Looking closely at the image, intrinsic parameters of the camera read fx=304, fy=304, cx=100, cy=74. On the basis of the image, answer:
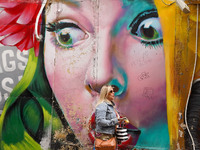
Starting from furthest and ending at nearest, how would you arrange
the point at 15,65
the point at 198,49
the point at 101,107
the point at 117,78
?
1. the point at 15,65
2. the point at 117,78
3. the point at 198,49
4. the point at 101,107

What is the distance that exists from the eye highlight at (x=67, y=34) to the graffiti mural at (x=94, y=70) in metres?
0.02

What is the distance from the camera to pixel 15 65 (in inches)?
247

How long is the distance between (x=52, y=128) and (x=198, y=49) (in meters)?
3.17

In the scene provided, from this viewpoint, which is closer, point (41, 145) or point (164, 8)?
point (164, 8)

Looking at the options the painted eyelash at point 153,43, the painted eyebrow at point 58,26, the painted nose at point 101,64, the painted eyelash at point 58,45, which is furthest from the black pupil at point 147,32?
the painted eyelash at point 58,45

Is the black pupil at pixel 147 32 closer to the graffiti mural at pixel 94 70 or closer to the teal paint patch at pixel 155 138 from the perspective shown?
the graffiti mural at pixel 94 70

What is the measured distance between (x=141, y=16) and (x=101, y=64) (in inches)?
47.0

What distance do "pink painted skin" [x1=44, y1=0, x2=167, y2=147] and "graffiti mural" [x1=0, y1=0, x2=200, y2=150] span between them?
0.7 inches

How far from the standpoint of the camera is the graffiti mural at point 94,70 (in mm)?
5512

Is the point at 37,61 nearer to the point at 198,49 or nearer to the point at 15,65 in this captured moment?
the point at 15,65

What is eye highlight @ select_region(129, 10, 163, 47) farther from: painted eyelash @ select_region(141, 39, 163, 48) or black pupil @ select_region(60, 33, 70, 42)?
black pupil @ select_region(60, 33, 70, 42)

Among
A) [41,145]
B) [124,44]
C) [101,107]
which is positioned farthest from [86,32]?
[41,145]

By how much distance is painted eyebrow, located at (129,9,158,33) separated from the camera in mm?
5730

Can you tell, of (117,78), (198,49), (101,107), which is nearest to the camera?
(101,107)
